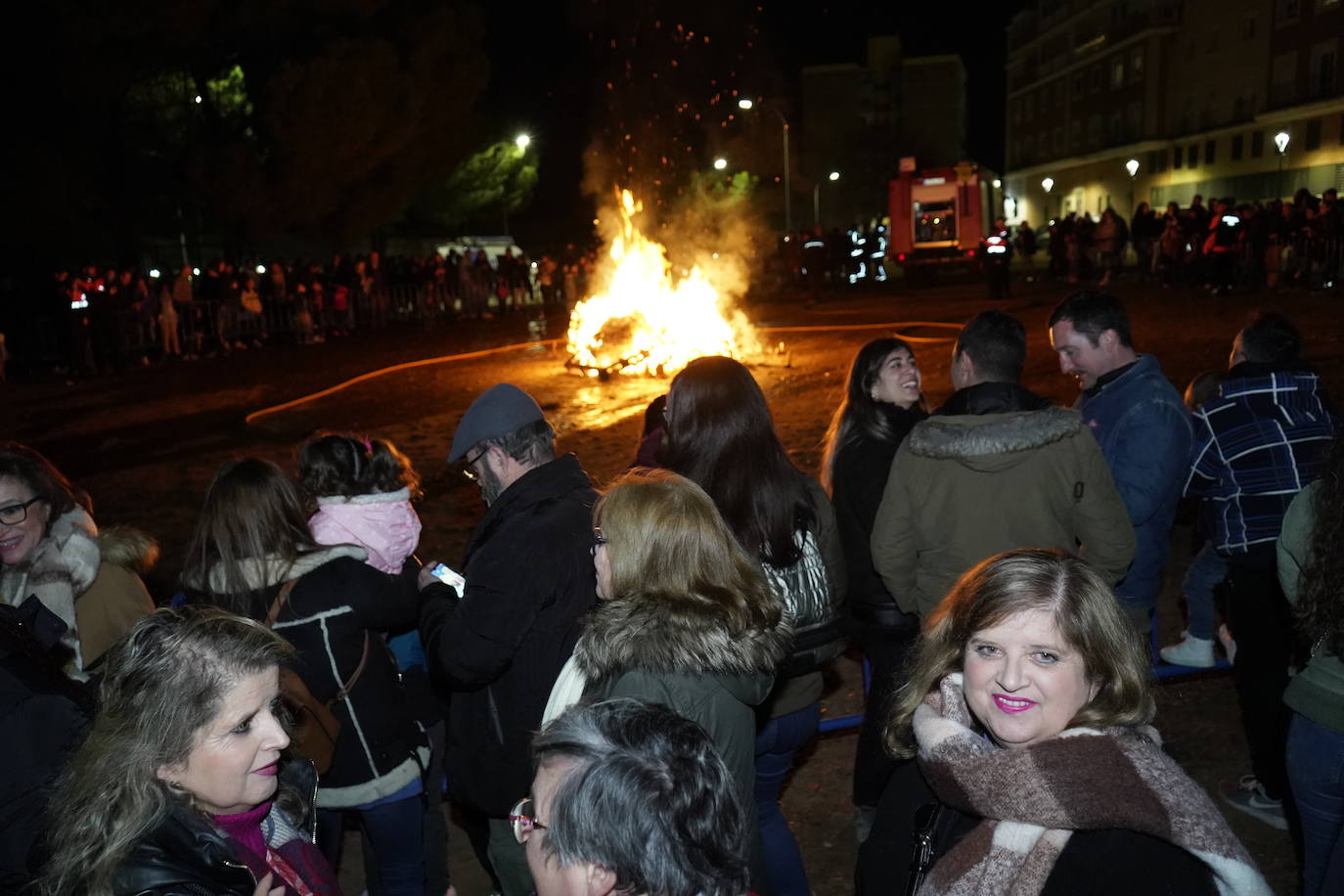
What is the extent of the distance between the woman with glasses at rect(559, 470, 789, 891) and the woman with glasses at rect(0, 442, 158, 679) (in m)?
1.96

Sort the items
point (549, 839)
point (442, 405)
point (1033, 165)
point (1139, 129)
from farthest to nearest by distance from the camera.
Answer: point (1033, 165) < point (1139, 129) < point (442, 405) < point (549, 839)

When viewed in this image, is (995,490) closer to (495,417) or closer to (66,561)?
(495,417)

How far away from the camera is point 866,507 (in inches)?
166

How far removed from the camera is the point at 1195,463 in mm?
4426

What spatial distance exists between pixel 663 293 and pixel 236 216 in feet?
49.0

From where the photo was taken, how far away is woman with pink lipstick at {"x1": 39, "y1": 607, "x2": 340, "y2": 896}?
2.10 meters

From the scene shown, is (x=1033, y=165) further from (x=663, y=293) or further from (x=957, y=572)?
(x=957, y=572)

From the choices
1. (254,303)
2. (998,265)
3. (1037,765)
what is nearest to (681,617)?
(1037,765)

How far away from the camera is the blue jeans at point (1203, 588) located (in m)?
5.15

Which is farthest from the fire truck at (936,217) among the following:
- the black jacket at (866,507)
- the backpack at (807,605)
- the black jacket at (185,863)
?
the black jacket at (185,863)

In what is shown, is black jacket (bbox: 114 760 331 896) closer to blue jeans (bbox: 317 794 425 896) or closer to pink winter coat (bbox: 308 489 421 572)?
blue jeans (bbox: 317 794 425 896)

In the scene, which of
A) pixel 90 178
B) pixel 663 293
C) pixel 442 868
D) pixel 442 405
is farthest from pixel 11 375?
pixel 442 868

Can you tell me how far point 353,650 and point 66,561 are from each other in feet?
3.57

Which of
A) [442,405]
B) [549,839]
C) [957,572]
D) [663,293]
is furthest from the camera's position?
[663,293]
